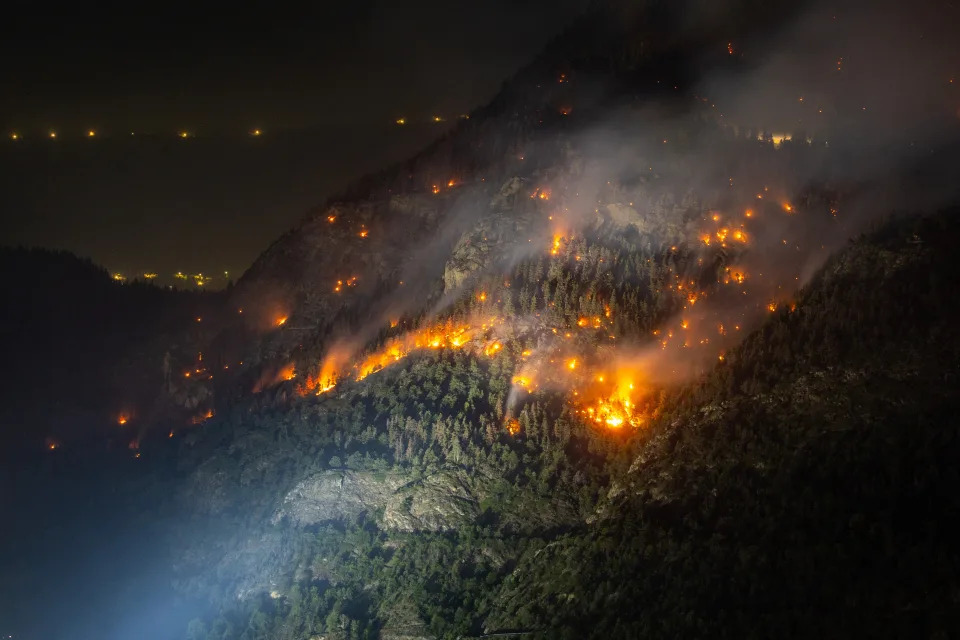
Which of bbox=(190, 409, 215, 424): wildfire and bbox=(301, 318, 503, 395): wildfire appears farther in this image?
bbox=(190, 409, 215, 424): wildfire

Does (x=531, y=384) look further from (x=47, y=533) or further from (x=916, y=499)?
(x=47, y=533)

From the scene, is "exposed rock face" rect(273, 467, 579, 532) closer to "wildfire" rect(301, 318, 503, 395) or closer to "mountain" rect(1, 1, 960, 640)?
"mountain" rect(1, 1, 960, 640)

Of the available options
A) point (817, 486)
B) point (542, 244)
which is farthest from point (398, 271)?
point (817, 486)

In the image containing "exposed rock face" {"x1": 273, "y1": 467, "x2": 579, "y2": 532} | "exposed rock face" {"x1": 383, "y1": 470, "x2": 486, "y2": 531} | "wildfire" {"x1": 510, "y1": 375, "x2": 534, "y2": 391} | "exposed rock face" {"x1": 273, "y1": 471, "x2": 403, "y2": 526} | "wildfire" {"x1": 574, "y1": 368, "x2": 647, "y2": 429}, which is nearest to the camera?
"exposed rock face" {"x1": 273, "y1": 467, "x2": 579, "y2": 532}

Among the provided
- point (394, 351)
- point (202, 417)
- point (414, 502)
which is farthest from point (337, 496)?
point (202, 417)

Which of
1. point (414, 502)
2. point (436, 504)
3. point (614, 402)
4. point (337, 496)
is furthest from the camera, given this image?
point (614, 402)

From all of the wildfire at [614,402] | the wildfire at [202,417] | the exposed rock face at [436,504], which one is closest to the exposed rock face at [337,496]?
the exposed rock face at [436,504]

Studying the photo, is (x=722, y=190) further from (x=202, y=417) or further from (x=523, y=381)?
(x=202, y=417)

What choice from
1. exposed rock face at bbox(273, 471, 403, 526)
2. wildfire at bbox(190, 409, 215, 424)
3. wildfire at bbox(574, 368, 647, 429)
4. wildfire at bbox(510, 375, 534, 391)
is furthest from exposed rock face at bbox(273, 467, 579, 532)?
wildfire at bbox(190, 409, 215, 424)
